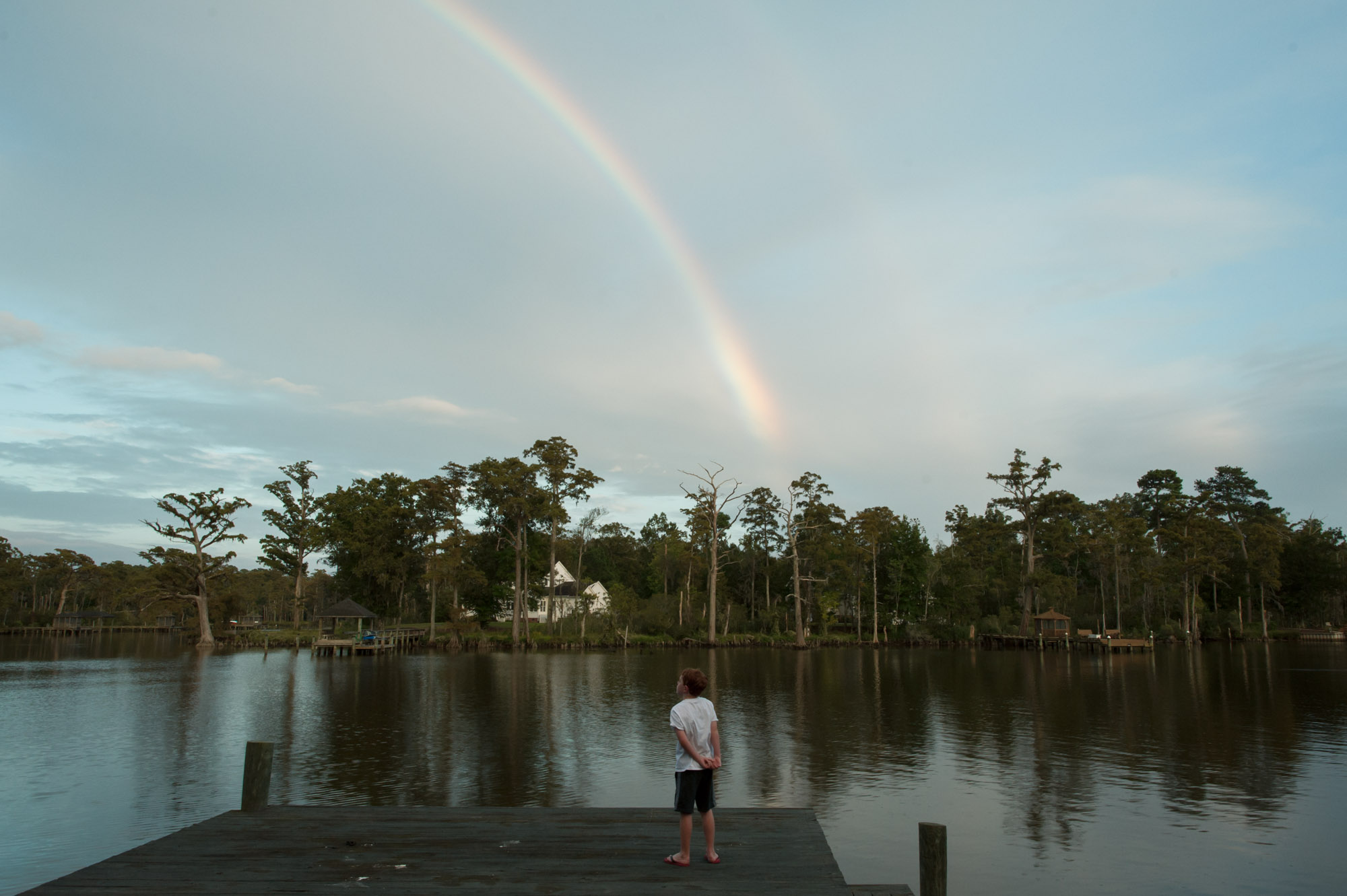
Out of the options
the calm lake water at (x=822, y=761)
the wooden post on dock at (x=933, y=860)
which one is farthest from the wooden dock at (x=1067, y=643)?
the wooden post on dock at (x=933, y=860)

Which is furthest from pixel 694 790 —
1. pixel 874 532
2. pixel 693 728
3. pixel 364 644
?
pixel 874 532

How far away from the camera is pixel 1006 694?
98.7 feet

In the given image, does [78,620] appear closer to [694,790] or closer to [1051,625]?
[1051,625]

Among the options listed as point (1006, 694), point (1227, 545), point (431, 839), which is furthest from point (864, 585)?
point (431, 839)

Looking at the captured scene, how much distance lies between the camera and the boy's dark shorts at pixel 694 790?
749 centimetres

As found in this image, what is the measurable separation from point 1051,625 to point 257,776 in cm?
6417

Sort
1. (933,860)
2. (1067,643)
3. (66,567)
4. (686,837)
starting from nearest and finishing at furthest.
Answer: (933,860), (686,837), (1067,643), (66,567)

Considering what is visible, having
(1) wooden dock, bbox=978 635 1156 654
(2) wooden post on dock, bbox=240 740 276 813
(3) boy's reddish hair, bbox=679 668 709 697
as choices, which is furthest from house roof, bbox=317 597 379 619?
(3) boy's reddish hair, bbox=679 668 709 697

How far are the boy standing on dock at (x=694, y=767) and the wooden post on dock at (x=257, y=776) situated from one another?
5151 mm

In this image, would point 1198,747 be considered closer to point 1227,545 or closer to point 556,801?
point 556,801

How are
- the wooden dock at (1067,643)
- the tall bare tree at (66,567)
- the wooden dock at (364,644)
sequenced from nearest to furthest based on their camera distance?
the wooden dock at (364,644) → the wooden dock at (1067,643) → the tall bare tree at (66,567)

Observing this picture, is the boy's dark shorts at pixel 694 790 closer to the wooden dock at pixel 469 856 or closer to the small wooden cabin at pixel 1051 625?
the wooden dock at pixel 469 856

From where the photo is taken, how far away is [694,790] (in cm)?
753

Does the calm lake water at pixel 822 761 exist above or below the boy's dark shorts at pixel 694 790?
below
